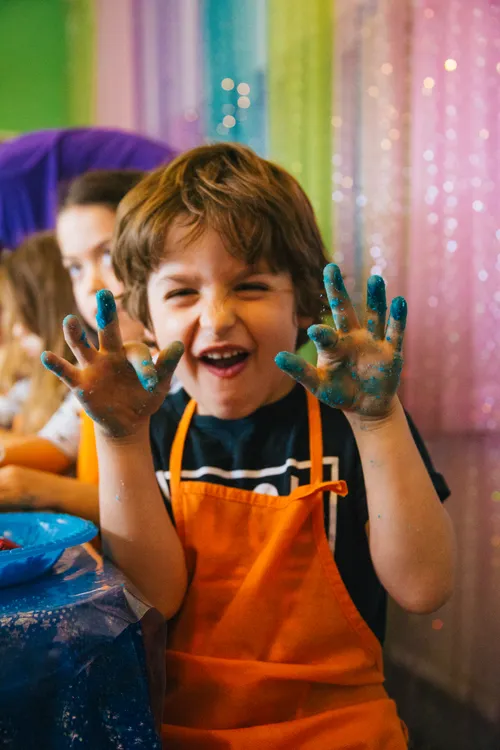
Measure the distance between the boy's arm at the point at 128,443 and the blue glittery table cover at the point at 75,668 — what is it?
0.46 feet

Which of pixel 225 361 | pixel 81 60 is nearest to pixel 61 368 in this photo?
pixel 225 361

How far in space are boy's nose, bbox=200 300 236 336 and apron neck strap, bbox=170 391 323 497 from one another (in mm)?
178

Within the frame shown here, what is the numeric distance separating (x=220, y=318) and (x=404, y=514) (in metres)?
0.31

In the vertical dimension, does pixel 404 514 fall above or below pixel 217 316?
below

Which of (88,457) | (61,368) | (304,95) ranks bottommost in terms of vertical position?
(88,457)

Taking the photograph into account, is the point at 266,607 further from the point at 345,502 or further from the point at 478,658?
the point at 478,658

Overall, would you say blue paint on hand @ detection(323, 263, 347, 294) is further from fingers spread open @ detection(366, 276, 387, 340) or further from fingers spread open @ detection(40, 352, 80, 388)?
fingers spread open @ detection(40, 352, 80, 388)

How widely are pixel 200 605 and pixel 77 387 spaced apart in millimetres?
335

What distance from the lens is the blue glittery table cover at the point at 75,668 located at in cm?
59

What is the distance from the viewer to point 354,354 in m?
0.70

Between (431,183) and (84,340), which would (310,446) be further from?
(431,183)

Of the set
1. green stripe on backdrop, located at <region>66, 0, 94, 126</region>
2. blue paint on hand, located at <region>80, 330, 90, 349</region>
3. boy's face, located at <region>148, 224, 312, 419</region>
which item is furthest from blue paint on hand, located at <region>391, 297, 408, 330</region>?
green stripe on backdrop, located at <region>66, 0, 94, 126</region>

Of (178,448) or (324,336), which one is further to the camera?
(178,448)

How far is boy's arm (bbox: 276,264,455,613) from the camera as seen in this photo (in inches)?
27.5
